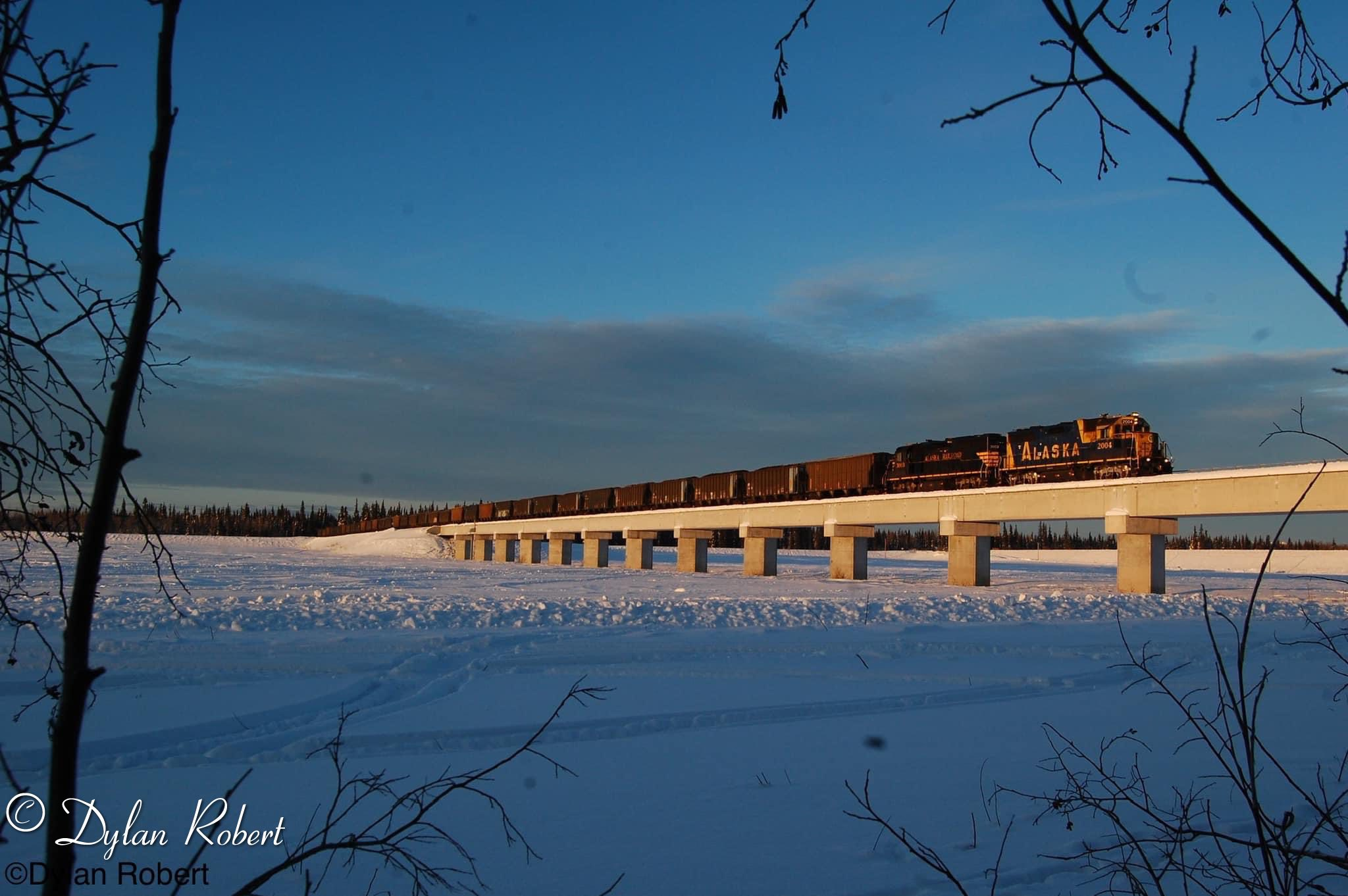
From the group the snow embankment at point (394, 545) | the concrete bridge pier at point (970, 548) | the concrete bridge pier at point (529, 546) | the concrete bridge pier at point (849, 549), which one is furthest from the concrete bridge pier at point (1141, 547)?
the snow embankment at point (394, 545)

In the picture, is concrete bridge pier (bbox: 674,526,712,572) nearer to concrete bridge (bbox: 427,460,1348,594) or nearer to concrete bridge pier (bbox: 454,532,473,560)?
concrete bridge (bbox: 427,460,1348,594)

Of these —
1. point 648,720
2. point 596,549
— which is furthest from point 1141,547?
point 596,549

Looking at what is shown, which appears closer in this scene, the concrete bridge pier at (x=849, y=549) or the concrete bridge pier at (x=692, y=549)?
the concrete bridge pier at (x=849, y=549)

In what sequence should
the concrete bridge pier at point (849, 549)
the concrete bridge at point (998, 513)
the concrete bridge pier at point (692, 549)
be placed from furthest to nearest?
the concrete bridge pier at point (692, 549) < the concrete bridge pier at point (849, 549) < the concrete bridge at point (998, 513)

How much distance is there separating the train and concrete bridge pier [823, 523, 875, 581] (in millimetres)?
1870

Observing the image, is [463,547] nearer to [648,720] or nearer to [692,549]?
[692,549]

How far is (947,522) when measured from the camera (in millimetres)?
39031

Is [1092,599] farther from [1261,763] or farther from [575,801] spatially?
[575,801]

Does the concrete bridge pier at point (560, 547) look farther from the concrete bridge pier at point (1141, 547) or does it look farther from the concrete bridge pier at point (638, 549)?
the concrete bridge pier at point (1141, 547)

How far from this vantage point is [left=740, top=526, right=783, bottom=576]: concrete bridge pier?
50688 mm

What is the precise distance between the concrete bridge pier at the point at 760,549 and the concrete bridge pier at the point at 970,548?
13126mm

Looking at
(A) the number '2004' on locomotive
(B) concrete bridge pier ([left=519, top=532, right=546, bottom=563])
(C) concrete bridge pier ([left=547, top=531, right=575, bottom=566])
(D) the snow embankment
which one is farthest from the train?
(D) the snow embankment

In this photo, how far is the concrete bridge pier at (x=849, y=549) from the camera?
148 feet

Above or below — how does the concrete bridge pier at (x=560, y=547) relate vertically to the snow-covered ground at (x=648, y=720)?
below
